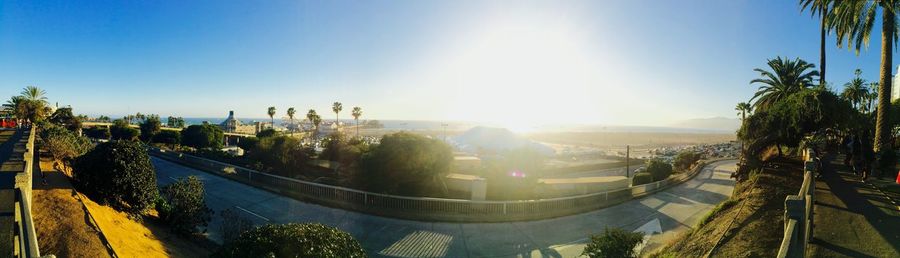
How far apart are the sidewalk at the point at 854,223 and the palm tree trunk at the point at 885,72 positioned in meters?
7.04

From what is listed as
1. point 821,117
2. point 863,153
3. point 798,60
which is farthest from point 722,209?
point 798,60

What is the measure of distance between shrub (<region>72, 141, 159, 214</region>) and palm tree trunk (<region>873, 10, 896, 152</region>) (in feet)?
106

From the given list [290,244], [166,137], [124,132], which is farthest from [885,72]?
[124,132]

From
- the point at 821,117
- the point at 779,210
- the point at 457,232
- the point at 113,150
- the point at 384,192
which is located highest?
the point at 821,117

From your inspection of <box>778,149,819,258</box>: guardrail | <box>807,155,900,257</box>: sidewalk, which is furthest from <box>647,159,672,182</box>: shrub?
<box>778,149,819,258</box>: guardrail

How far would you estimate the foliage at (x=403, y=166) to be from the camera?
16875 millimetres

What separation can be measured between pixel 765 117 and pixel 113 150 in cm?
2596

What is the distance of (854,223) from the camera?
862 centimetres

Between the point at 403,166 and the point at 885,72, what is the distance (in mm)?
24667

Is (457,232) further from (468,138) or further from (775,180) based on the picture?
(468,138)

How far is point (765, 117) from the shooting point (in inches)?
603

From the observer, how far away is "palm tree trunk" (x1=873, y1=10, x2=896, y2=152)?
16.4 metres

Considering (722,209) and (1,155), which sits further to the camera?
(1,155)

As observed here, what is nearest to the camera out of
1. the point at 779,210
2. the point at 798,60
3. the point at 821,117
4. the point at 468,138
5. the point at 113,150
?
the point at 779,210
